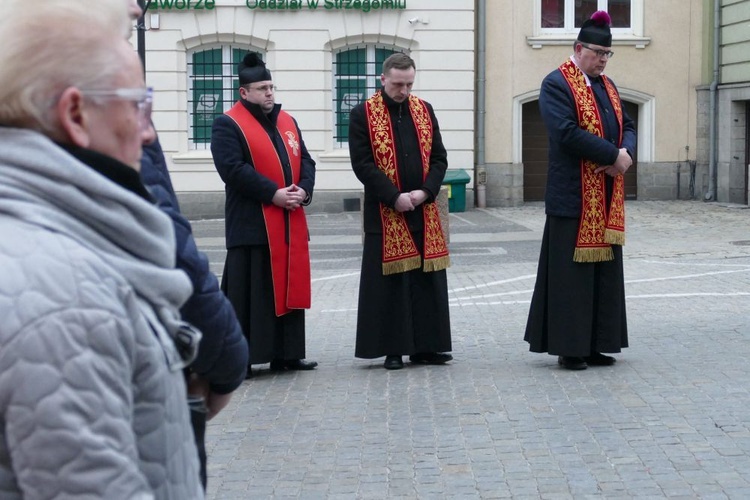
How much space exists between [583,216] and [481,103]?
60.3ft

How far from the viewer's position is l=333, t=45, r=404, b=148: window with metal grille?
2619 centimetres

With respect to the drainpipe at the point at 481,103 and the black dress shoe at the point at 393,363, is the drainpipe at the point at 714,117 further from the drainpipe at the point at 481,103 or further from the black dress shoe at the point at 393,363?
the black dress shoe at the point at 393,363

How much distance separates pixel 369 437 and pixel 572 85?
283 centimetres

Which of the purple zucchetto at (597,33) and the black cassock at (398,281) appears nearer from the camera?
the purple zucchetto at (597,33)

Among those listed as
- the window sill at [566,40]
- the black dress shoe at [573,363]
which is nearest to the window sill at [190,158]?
the window sill at [566,40]

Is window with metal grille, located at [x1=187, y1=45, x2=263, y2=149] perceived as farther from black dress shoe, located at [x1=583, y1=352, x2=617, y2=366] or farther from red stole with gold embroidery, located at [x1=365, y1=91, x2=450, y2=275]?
black dress shoe, located at [x1=583, y1=352, x2=617, y2=366]

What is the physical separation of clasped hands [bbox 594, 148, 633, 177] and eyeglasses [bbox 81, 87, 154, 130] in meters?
6.18

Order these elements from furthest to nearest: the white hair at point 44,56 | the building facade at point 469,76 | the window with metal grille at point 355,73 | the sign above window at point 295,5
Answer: the window with metal grille at point 355,73, the building facade at point 469,76, the sign above window at point 295,5, the white hair at point 44,56

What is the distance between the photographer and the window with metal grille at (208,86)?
26.0 m

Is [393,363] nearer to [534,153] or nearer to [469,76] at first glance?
[469,76]

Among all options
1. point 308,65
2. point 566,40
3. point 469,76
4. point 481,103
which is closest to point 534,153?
point 481,103

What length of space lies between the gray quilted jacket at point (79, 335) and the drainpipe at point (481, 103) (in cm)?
2463

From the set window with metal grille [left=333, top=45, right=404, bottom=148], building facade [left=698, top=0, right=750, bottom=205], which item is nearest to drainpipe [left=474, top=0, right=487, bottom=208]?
window with metal grille [left=333, top=45, right=404, bottom=148]

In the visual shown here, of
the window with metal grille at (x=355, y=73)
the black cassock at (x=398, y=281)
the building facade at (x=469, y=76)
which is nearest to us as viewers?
the black cassock at (x=398, y=281)
